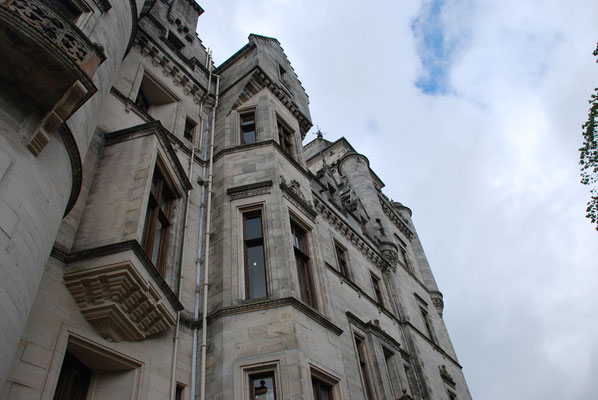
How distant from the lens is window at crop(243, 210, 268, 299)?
9.84 metres

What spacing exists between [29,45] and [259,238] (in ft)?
21.2

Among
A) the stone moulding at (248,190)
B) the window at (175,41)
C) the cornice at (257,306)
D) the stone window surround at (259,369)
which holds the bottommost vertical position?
the stone window surround at (259,369)

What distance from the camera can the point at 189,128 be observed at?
550 inches

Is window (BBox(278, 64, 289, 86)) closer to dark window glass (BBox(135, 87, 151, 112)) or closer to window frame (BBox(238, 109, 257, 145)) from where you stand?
window frame (BBox(238, 109, 257, 145))

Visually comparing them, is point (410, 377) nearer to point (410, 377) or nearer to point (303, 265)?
point (410, 377)

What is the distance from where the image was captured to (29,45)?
5473 millimetres

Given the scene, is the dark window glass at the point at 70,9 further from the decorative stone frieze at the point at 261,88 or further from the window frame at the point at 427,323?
the window frame at the point at 427,323

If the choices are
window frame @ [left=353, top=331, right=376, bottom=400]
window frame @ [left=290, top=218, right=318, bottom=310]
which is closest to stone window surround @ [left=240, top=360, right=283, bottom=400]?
window frame @ [left=290, top=218, right=318, bottom=310]

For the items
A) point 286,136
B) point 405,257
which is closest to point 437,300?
point 405,257

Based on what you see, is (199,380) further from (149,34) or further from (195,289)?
(149,34)

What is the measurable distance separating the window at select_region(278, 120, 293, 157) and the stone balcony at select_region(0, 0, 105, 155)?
9.08 metres

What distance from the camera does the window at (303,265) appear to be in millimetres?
10828

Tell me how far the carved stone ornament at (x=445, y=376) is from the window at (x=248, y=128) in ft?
45.5

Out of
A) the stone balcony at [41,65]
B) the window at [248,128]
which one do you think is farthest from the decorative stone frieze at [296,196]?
the stone balcony at [41,65]
